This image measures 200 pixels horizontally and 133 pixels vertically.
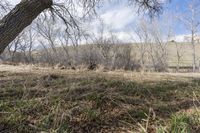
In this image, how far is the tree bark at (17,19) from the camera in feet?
18.9

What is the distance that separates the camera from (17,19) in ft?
19.3

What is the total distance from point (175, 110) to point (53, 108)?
2279 millimetres

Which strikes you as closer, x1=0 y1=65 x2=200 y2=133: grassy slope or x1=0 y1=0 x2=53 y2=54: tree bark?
x1=0 y1=65 x2=200 y2=133: grassy slope

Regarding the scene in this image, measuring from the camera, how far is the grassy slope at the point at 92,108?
486 centimetres

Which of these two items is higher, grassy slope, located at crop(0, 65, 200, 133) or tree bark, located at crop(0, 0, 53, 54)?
tree bark, located at crop(0, 0, 53, 54)

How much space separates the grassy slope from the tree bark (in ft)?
3.50

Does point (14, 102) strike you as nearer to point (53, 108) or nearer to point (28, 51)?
point (53, 108)

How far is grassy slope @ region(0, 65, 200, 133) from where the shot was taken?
486 centimetres

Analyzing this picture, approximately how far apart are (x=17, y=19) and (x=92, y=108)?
81.3 inches

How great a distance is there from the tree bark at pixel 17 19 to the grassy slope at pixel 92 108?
107 centimetres

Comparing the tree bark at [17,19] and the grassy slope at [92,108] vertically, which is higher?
the tree bark at [17,19]

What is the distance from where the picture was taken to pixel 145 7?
10133mm

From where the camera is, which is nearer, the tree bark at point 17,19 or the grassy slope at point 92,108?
the grassy slope at point 92,108

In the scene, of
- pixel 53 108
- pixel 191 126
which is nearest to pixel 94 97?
pixel 53 108
